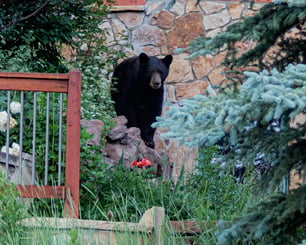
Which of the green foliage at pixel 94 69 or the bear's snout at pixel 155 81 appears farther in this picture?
the bear's snout at pixel 155 81

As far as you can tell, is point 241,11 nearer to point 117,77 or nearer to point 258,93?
point 117,77

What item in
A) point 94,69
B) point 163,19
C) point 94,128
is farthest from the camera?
point 163,19

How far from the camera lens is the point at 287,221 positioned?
336 cm

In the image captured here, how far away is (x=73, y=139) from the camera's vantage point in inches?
223

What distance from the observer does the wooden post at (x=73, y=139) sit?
5.62m

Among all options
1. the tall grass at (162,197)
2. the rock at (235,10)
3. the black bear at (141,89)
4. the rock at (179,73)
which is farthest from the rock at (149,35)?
the tall grass at (162,197)

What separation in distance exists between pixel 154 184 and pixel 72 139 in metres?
1.19

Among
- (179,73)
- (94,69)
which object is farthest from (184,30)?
(94,69)

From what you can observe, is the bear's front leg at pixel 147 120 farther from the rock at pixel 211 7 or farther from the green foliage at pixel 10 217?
the green foliage at pixel 10 217

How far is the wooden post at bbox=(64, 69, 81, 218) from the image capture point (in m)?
5.62

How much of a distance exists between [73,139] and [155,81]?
5048 millimetres

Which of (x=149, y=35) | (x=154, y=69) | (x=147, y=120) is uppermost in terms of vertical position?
(x=149, y=35)

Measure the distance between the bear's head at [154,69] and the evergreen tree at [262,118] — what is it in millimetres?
6998

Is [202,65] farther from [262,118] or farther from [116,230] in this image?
[262,118]
